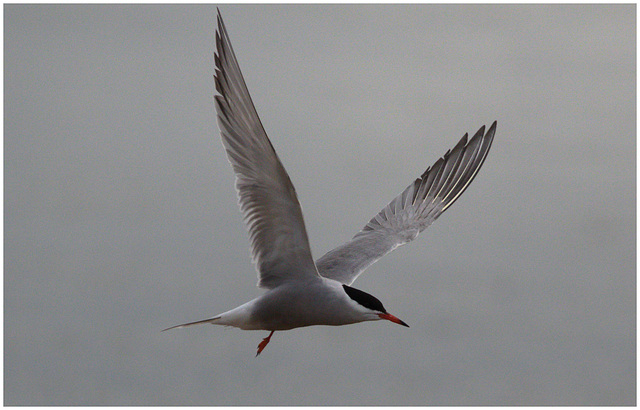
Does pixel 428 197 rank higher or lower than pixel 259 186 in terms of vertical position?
lower

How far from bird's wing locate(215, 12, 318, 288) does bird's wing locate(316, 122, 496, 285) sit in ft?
3.81

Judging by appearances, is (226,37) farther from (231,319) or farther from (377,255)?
(377,255)

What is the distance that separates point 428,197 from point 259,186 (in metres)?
2.22

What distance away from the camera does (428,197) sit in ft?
21.4

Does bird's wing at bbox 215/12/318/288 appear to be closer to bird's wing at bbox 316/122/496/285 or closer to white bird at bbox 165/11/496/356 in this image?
white bird at bbox 165/11/496/356

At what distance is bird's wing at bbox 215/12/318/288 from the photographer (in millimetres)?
4363

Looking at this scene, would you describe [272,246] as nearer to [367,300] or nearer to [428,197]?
[367,300]

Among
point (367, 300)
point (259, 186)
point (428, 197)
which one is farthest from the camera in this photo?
point (428, 197)

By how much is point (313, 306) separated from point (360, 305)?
23 cm

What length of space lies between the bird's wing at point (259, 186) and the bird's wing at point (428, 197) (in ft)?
3.81

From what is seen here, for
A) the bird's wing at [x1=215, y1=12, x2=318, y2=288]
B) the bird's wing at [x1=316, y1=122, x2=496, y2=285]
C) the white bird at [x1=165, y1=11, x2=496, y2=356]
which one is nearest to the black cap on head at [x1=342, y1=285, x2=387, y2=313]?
the white bird at [x1=165, y1=11, x2=496, y2=356]

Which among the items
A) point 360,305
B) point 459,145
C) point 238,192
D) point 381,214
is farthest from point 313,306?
point 459,145

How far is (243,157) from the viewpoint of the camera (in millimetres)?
4527

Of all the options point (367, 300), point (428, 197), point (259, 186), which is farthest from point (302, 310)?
point (428, 197)
